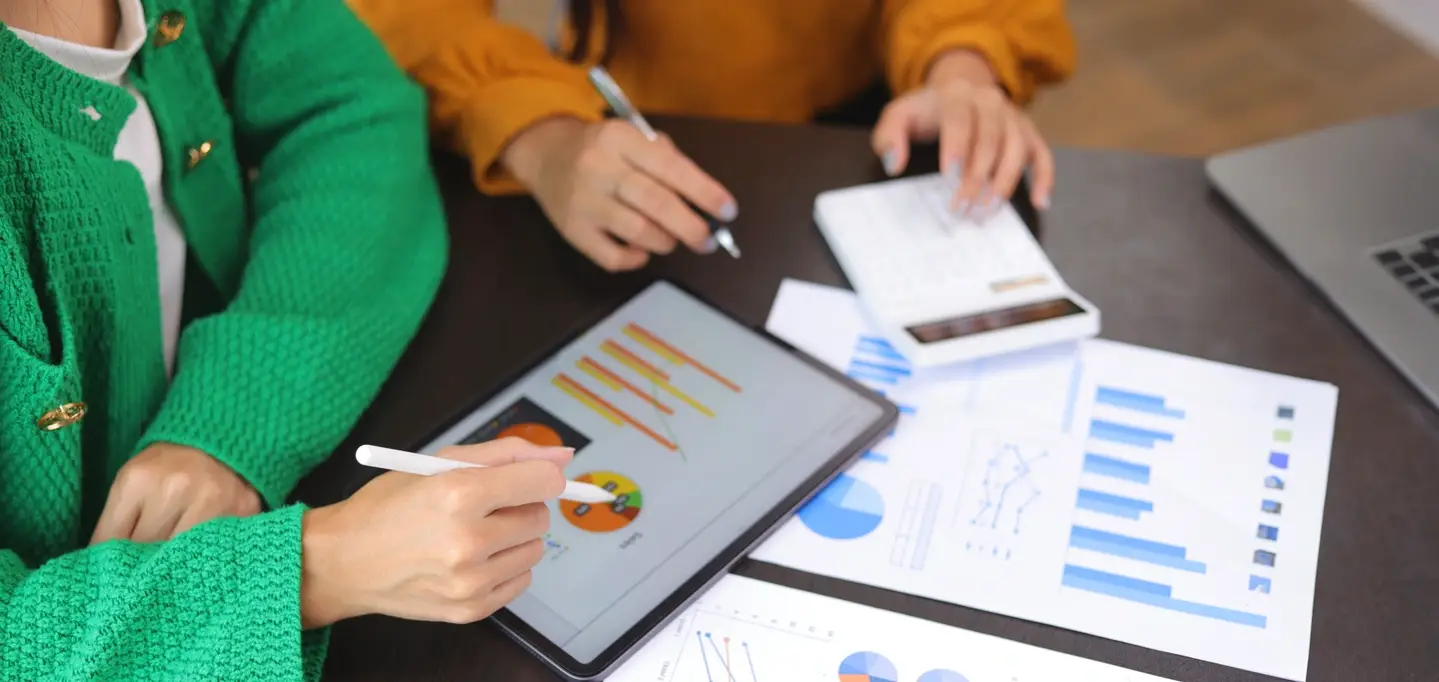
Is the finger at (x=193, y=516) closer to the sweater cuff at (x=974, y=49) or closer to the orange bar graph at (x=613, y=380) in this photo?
the orange bar graph at (x=613, y=380)

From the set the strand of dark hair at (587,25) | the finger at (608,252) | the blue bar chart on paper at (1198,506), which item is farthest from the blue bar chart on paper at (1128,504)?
the strand of dark hair at (587,25)

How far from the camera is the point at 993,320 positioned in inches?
29.0

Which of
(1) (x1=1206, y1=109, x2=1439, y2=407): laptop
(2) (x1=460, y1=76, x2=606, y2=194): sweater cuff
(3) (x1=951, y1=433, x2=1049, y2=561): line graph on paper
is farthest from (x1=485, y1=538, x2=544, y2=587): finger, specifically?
(1) (x1=1206, y1=109, x2=1439, y2=407): laptop

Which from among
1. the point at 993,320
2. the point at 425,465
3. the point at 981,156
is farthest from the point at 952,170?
the point at 425,465

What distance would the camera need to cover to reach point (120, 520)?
0.61 meters

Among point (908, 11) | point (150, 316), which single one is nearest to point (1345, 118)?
point (908, 11)

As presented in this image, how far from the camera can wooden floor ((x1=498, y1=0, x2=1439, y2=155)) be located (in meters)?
1.85

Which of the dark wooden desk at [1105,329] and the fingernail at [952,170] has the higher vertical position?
the fingernail at [952,170]

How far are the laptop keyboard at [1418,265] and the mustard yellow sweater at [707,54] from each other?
33 cm

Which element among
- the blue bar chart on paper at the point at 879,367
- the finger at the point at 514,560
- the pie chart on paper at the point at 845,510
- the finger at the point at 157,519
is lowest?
the finger at the point at 157,519

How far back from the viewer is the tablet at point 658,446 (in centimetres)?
60

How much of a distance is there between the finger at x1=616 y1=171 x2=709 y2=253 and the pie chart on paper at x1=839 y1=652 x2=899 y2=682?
0.32 m

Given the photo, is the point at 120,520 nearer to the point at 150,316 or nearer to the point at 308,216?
→ the point at 150,316

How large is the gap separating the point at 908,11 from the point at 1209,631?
0.61 meters
